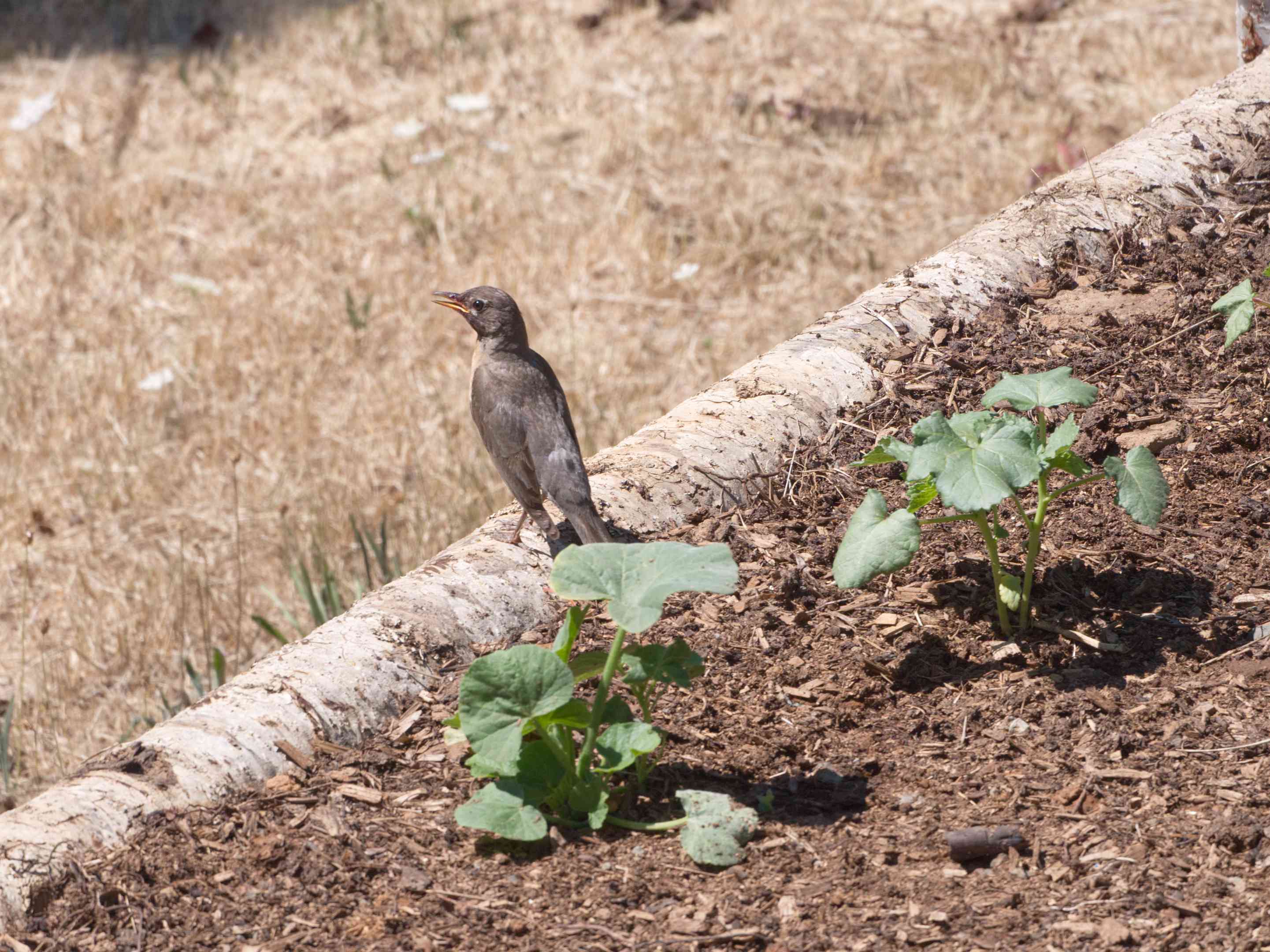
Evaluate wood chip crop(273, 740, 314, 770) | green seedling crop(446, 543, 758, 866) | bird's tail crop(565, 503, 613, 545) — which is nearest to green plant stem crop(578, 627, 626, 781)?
green seedling crop(446, 543, 758, 866)

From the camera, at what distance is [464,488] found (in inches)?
207

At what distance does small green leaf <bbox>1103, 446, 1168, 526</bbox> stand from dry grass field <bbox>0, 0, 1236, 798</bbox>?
307 cm

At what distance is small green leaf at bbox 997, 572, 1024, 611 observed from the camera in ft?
8.56

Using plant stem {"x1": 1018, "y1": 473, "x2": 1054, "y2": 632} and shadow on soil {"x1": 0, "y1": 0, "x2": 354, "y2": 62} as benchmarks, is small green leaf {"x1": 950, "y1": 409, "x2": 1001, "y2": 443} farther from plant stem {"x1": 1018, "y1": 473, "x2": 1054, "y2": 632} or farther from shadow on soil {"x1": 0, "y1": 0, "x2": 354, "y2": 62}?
shadow on soil {"x1": 0, "y1": 0, "x2": 354, "y2": 62}

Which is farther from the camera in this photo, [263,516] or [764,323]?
[764,323]

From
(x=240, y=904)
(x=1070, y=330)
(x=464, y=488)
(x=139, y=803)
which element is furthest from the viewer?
(x=464, y=488)

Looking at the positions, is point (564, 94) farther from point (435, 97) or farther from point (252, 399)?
point (252, 399)

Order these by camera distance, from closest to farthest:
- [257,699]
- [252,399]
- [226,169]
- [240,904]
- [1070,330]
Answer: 1. [240,904]
2. [257,699]
3. [1070,330]
4. [252,399]
5. [226,169]

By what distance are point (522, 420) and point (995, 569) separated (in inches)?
61.2

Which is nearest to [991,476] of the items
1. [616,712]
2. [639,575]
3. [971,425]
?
[971,425]

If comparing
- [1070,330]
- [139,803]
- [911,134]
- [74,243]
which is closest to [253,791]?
[139,803]

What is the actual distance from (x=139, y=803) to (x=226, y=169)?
626 centimetres

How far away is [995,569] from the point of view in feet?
8.38

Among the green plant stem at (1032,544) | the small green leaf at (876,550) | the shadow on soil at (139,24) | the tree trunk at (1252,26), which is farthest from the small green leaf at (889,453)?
the shadow on soil at (139,24)
